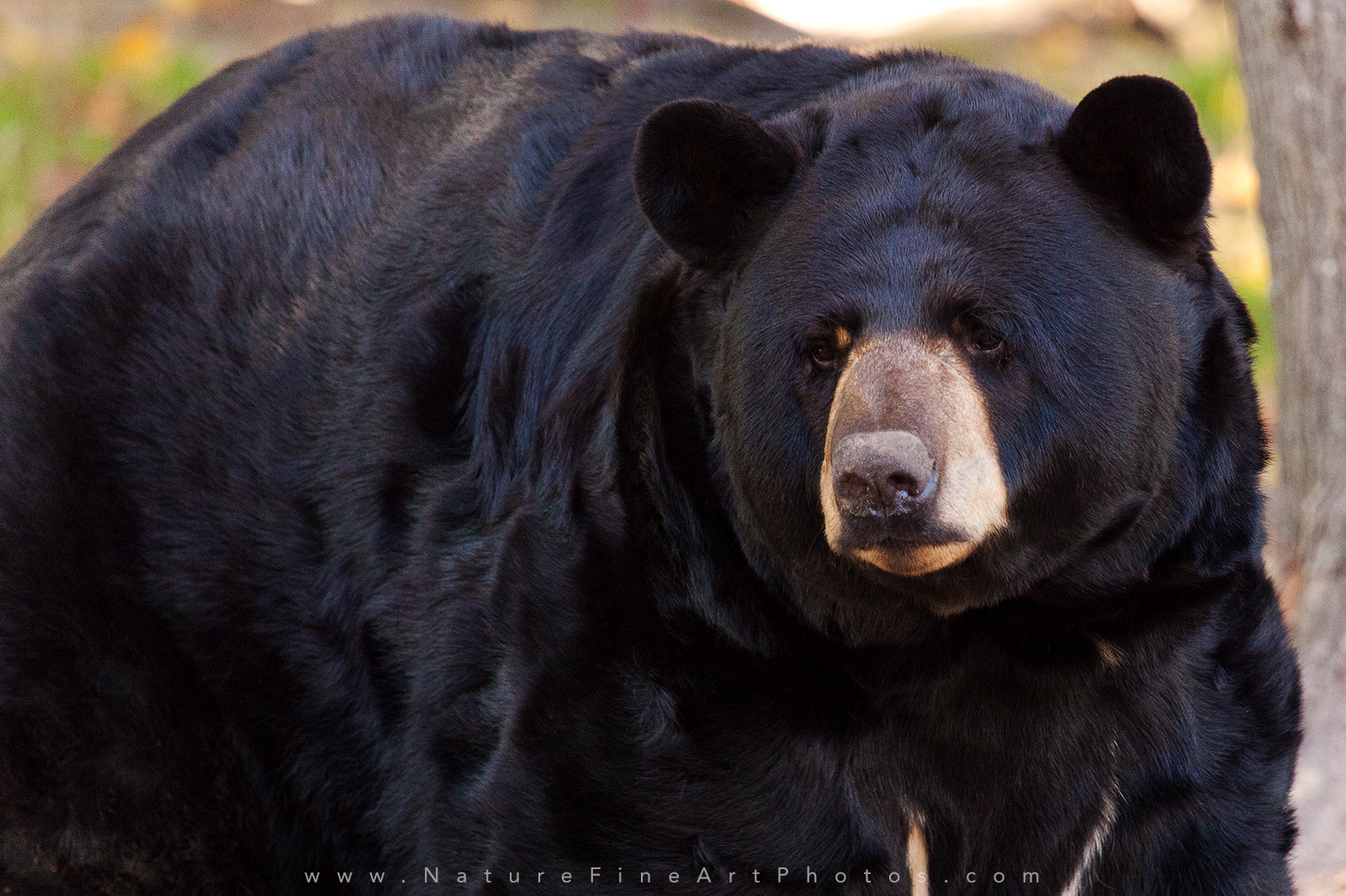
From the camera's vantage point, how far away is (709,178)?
3039 millimetres

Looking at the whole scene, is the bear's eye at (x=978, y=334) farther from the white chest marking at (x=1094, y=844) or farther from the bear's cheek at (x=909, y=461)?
the white chest marking at (x=1094, y=844)

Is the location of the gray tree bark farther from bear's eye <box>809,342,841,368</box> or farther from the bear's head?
bear's eye <box>809,342,841,368</box>

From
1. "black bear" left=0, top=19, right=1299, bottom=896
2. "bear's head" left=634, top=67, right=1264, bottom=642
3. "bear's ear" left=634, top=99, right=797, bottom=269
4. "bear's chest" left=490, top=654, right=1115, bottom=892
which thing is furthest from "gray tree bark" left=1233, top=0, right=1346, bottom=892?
"bear's ear" left=634, top=99, right=797, bottom=269

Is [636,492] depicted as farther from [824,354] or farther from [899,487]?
[899,487]

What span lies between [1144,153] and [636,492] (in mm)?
1075

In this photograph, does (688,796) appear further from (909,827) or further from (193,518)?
(193,518)

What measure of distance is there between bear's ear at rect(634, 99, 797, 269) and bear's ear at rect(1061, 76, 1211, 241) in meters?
0.51

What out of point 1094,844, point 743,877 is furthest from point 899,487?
point 1094,844

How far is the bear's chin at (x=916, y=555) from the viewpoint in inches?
105

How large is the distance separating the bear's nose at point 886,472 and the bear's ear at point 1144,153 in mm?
662

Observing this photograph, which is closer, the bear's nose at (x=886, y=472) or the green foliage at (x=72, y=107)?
the bear's nose at (x=886, y=472)

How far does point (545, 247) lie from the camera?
11.7ft

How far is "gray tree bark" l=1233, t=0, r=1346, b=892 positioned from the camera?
4629mm

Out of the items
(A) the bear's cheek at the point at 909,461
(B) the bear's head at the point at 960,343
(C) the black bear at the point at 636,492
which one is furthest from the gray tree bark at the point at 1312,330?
(A) the bear's cheek at the point at 909,461
